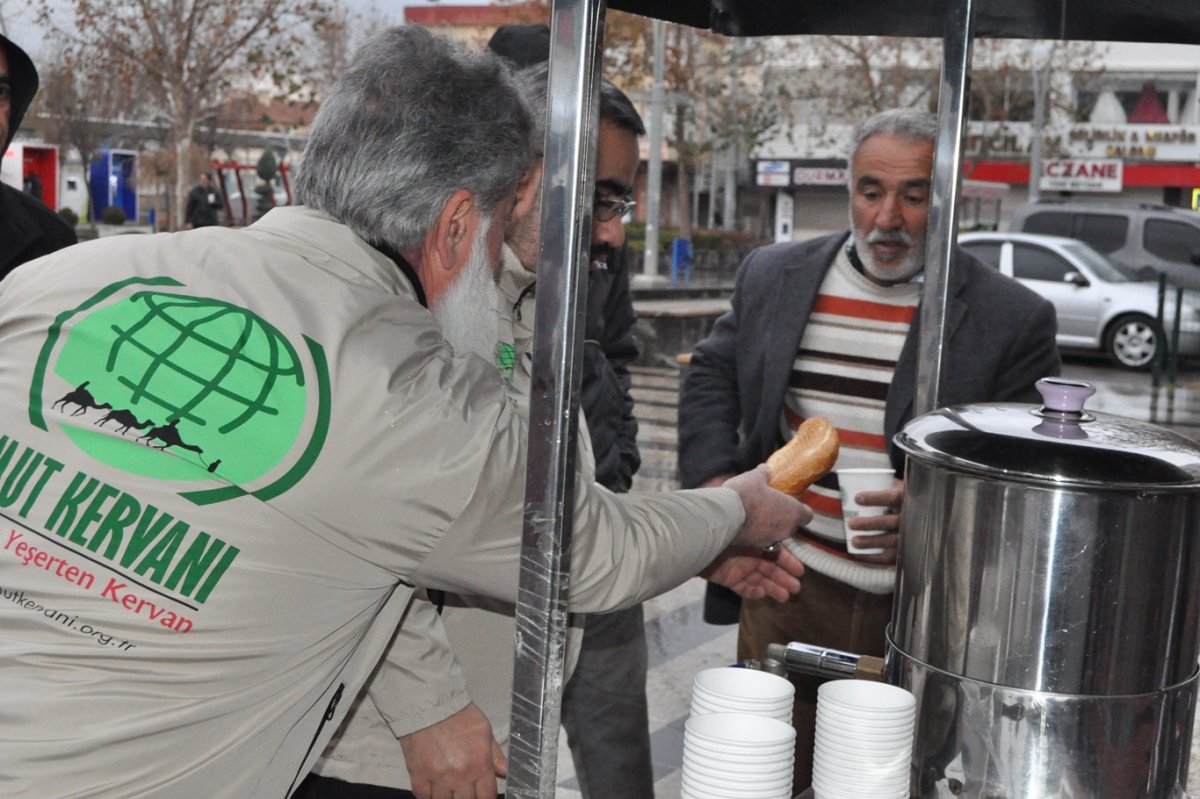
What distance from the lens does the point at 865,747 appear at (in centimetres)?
152

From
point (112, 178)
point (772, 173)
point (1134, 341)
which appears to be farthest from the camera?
point (772, 173)

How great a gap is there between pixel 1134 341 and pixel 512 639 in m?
14.4

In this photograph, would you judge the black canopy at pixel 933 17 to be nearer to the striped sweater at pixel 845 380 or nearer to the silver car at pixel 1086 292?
the striped sweater at pixel 845 380

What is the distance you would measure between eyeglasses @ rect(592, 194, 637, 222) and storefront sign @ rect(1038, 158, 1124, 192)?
38142mm

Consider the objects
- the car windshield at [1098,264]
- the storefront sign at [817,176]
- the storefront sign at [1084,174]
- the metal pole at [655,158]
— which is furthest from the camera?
the storefront sign at [817,176]

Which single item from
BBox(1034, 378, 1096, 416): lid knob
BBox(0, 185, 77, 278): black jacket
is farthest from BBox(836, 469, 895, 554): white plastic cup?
BBox(0, 185, 77, 278): black jacket

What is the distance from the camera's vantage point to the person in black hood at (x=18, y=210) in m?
3.05

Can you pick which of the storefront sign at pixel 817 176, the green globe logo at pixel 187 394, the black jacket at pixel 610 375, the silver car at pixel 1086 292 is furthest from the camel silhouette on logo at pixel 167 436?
the storefront sign at pixel 817 176

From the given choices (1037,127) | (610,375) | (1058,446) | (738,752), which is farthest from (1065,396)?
(1037,127)

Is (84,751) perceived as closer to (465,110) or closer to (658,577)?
(658,577)

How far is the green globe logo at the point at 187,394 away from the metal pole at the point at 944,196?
122cm

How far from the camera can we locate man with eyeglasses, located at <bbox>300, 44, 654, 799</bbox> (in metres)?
1.98

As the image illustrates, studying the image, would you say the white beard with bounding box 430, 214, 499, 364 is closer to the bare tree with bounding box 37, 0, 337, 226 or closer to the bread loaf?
the bread loaf

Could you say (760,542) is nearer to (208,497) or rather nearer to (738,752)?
(738,752)
